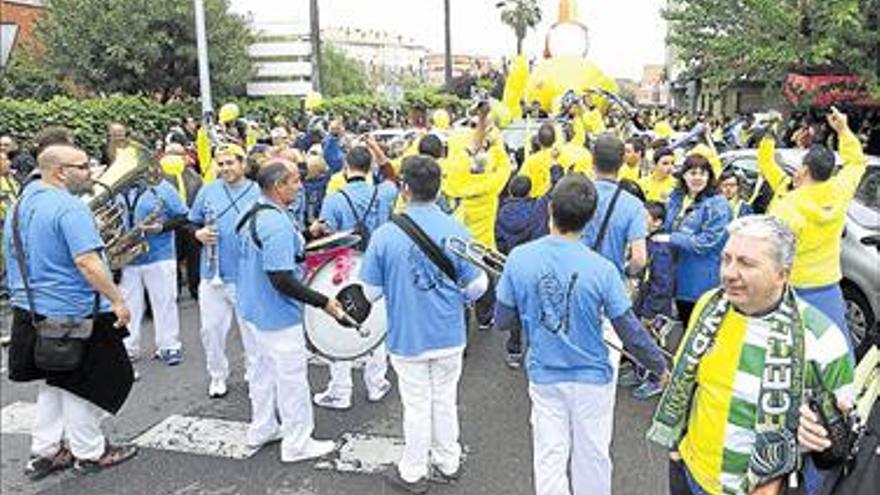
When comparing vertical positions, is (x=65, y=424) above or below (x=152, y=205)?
below

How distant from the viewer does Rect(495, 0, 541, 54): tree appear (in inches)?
2633

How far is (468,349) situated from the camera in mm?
7172

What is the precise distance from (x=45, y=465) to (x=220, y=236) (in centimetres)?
179

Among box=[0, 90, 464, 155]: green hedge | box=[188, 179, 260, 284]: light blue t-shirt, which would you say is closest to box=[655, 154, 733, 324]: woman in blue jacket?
box=[188, 179, 260, 284]: light blue t-shirt

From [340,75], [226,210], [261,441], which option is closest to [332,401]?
[261,441]

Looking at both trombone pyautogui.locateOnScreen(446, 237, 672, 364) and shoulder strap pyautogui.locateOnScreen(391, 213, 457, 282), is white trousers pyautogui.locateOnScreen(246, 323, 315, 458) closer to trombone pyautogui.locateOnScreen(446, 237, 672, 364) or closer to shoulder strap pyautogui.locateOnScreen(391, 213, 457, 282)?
shoulder strap pyautogui.locateOnScreen(391, 213, 457, 282)

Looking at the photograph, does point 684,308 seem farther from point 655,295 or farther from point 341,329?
point 341,329

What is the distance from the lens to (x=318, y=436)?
5359 millimetres

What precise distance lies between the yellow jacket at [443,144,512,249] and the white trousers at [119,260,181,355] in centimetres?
242

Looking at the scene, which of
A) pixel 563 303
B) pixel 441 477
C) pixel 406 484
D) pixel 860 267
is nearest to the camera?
pixel 563 303

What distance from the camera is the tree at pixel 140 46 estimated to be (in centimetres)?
2336

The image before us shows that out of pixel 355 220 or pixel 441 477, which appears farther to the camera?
pixel 355 220

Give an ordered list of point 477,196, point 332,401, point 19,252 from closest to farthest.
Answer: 1. point 19,252
2. point 332,401
3. point 477,196

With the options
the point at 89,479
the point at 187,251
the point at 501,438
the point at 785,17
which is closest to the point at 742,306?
the point at 501,438
